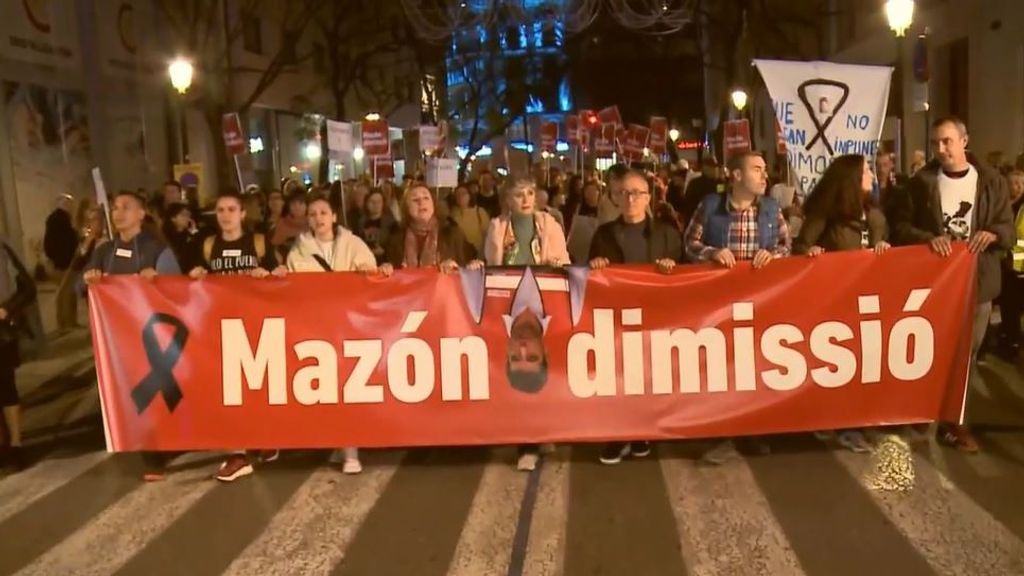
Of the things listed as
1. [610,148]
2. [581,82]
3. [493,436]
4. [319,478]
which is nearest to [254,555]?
[319,478]

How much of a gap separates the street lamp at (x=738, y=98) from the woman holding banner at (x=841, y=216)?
24982 mm

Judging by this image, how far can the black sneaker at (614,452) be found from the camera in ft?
21.6

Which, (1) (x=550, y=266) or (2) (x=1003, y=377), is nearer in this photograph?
(1) (x=550, y=266)

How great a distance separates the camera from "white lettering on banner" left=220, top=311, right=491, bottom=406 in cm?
653

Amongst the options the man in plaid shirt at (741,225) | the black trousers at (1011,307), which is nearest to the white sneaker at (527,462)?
the man in plaid shirt at (741,225)

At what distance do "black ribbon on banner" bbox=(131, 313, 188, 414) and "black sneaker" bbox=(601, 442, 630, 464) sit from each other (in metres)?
2.65

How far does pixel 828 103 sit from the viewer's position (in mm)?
7641

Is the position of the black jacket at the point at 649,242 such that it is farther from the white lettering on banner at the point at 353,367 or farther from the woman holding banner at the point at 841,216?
the white lettering on banner at the point at 353,367

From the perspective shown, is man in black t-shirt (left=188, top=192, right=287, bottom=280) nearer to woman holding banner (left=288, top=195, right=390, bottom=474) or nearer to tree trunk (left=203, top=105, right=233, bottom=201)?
woman holding banner (left=288, top=195, right=390, bottom=474)

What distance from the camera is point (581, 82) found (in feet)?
224

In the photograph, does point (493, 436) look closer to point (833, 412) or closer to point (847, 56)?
point (833, 412)

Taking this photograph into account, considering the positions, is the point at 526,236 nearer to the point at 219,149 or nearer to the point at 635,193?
the point at 635,193

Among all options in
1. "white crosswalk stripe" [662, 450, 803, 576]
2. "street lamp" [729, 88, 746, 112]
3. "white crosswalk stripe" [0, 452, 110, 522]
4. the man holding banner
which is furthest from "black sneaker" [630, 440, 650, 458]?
"street lamp" [729, 88, 746, 112]

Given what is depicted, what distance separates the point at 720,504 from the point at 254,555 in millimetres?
2443
